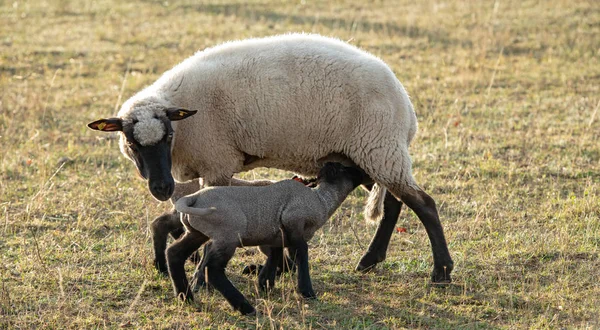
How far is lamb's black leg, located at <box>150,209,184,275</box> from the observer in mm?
7258

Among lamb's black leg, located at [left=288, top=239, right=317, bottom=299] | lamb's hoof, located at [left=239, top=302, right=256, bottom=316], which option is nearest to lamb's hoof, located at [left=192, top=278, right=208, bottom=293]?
lamb's hoof, located at [left=239, top=302, right=256, bottom=316]

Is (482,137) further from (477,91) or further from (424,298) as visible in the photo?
(424,298)

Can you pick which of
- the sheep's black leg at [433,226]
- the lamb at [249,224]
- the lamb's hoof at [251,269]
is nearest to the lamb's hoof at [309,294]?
the lamb at [249,224]

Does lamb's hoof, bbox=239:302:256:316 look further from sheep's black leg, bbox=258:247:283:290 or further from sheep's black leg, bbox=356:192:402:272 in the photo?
sheep's black leg, bbox=356:192:402:272

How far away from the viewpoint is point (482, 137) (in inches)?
455

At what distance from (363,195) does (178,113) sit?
11.2ft

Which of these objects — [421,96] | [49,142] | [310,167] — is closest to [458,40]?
[421,96]

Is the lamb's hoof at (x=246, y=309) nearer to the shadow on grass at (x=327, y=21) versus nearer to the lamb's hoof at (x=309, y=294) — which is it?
the lamb's hoof at (x=309, y=294)

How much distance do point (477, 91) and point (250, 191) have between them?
811 cm

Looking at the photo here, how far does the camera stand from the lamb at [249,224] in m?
6.30

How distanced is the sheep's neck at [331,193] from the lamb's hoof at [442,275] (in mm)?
1034

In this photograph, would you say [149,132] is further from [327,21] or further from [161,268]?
[327,21]

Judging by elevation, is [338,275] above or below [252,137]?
below

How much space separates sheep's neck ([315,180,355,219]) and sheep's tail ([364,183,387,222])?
547 mm
